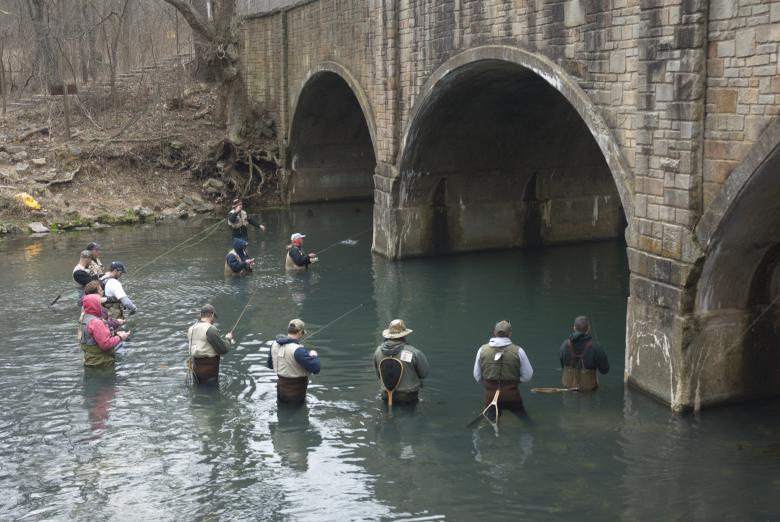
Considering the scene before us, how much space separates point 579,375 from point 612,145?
3.17m

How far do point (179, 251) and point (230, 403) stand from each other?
37.8 feet

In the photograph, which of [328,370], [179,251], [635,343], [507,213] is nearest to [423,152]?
[507,213]

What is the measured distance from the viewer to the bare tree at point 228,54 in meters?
32.2

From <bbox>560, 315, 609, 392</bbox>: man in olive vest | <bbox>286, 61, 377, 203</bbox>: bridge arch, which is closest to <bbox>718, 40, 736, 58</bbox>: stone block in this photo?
<bbox>560, 315, 609, 392</bbox>: man in olive vest

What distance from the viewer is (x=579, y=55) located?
14641 millimetres

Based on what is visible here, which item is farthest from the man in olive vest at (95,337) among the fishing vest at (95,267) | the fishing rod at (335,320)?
the fishing vest at (95,267)

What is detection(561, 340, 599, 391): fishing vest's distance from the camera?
13.1m

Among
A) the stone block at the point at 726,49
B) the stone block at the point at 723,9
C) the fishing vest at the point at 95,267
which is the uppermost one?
the stone block at the point at 723,9

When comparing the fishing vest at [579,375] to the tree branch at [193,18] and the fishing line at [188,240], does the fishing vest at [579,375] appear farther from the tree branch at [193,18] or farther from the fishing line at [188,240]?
the tree branch at [193,18]

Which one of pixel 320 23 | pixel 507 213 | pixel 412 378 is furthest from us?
pixel 320 23

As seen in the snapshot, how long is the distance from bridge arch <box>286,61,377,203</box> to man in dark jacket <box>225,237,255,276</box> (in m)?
10.6

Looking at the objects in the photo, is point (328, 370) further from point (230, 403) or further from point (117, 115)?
point (117, 115)

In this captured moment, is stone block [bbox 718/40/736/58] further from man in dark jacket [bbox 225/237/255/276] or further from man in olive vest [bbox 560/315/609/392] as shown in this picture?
man in dark jacket [bbox 225/237/255/276]

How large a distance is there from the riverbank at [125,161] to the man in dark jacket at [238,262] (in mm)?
8381
